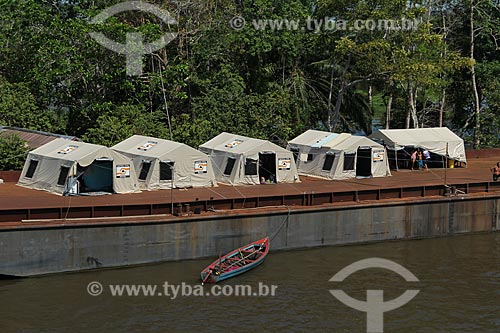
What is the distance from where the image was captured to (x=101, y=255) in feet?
97.1

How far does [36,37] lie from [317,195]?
68.7 ft

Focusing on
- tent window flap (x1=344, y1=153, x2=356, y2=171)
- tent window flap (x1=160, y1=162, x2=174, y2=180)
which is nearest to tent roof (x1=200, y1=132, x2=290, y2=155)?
tent window flap (x1=160, y1=162, x2=174, y2=180)

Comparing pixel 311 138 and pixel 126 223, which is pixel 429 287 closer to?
pixel 126 223

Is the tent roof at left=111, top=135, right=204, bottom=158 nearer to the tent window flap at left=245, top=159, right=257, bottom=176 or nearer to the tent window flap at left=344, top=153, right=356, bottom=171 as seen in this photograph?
the tent window flap at left=245, top=159, right=257, bottom=176

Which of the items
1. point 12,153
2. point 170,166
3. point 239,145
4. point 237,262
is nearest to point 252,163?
point 239,145

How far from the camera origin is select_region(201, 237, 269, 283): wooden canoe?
93.9 ft

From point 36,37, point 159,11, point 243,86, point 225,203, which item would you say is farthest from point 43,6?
point 225,203

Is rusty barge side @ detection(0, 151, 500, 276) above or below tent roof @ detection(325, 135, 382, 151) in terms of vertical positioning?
below

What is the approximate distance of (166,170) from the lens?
35.7 m

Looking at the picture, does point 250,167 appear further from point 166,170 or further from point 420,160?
point 420,160

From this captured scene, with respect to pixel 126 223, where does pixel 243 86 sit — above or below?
above

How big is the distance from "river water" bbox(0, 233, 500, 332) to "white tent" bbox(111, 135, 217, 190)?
→ 5646 mm

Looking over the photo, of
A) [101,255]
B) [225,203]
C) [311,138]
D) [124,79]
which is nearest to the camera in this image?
[101,255]

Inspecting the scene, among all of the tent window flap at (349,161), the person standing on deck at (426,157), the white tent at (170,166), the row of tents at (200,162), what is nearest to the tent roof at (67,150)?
the row of tents at (200,162)
